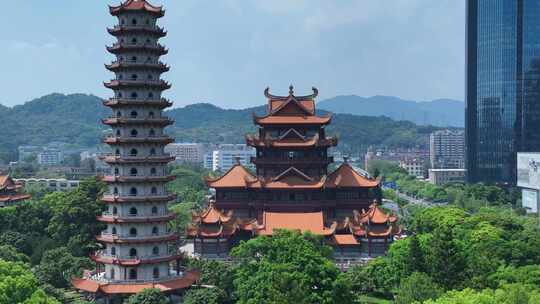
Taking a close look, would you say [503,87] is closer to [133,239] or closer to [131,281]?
[133,239]

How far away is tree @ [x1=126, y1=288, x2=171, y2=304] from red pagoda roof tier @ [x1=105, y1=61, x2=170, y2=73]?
57.3 ft

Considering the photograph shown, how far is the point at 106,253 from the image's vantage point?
5481 cm

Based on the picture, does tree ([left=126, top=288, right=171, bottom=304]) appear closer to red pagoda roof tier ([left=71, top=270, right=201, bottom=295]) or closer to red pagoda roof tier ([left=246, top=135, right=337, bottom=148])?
red pagoda roof tier ([left=71, top=270, right=201, bottom=295])

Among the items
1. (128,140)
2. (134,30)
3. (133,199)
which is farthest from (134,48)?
(133,199)

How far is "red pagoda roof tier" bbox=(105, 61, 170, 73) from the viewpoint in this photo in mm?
54281

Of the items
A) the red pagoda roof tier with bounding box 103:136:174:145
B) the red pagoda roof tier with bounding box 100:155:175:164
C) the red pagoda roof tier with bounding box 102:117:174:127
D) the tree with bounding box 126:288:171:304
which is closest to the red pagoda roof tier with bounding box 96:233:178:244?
the red pagoda roof tier with bounding box 100:155:175:164

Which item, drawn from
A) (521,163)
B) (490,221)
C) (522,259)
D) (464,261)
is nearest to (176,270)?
(464,261)

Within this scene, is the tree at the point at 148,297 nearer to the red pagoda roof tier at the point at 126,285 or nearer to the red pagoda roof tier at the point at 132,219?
the red pagoda roof tier at the point at 126,285

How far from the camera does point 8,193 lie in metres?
90.8

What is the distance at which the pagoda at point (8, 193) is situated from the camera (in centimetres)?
8809

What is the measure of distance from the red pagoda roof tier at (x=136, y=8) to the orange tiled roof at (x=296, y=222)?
881 inches

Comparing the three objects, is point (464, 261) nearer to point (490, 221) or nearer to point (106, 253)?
point (490, 221)

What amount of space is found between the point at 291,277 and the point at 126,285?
14302 mm

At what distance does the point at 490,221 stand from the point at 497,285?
22.7 m
